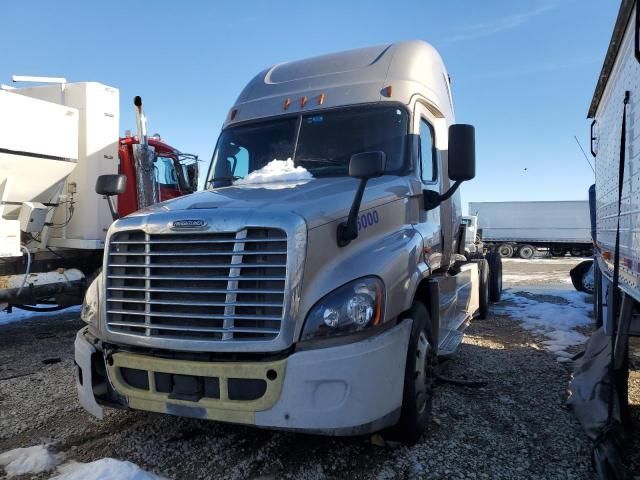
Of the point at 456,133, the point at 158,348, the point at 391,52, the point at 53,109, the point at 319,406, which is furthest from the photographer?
the point at 53,109

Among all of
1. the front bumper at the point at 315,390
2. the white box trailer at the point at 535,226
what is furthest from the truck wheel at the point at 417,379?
the white box trailer at the point at 535,226

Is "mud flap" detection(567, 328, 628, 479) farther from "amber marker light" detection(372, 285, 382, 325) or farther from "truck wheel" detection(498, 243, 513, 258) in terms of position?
"truck wheel" detection(498, 243, 513, 258)

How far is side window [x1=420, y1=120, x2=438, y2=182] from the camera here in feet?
14.0

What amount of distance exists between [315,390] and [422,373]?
105cm

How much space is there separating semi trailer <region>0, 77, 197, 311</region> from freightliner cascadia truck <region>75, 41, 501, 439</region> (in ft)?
12.1

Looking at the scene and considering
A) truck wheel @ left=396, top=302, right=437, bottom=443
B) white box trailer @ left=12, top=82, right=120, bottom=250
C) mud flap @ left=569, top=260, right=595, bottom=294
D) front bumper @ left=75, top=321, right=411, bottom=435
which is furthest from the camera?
mud flap @ left=569, top=260, right=595, bottom=294

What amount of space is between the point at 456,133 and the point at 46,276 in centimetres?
606

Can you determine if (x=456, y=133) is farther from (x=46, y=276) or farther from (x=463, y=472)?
(x=46, y=276)

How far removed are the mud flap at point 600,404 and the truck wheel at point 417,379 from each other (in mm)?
1072

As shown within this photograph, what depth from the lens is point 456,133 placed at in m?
3.83

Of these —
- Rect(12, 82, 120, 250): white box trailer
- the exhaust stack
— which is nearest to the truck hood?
Rect(12, 82, 120, 250): white box trailer

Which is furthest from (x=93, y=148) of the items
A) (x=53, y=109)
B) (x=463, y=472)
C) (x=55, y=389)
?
(x=463, y=472)

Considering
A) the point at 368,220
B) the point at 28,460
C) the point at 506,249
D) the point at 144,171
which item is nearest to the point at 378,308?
the point at 368,220

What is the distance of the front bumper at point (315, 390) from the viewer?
104 inches
